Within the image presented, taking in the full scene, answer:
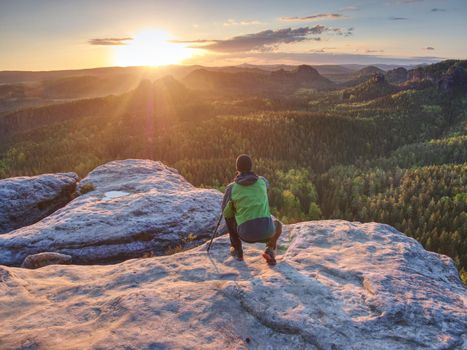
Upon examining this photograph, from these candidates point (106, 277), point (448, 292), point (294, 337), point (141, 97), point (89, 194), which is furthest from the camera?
point (141, 97)

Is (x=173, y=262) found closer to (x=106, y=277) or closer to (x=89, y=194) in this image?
(x=106, y=277)

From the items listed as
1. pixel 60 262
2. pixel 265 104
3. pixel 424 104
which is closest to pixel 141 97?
pixel 265 104

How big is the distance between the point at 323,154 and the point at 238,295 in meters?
36.9

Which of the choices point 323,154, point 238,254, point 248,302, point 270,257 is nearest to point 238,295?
point 248,302

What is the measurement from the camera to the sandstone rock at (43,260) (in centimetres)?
1013

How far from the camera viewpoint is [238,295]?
22.2 feet

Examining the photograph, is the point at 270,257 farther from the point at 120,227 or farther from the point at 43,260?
the point at 43,260

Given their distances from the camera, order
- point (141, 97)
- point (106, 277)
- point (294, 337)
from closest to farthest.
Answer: point (294, 337) < point (106, 277) < point (141, 97)

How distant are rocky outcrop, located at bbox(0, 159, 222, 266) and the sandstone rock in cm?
48

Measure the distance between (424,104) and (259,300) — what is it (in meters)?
88.8

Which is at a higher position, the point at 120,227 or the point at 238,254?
the point at 238,254

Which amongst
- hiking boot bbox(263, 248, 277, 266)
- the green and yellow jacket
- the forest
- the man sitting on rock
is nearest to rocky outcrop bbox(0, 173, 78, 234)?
the forest

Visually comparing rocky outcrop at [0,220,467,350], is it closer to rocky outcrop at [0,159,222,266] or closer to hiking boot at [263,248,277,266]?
hiking boot at [263,248,277,266]

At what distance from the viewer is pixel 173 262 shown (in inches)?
348
